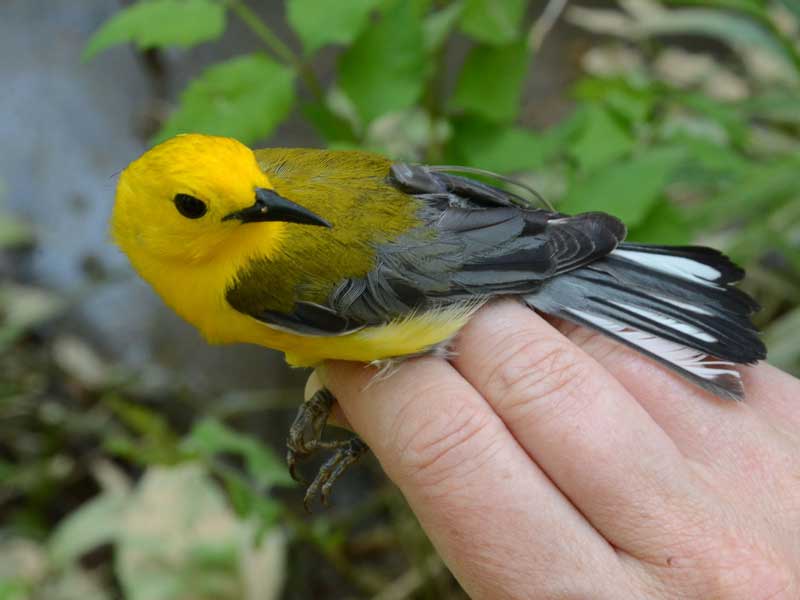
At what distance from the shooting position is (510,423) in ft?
5.06

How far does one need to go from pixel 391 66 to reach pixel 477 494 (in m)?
1.02

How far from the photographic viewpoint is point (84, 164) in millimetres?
4434

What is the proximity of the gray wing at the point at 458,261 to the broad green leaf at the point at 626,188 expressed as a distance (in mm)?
224

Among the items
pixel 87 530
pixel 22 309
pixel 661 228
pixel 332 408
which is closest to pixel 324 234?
pixel 332 408

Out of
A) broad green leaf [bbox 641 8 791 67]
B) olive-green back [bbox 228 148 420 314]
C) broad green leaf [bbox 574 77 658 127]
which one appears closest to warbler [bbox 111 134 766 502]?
olive-green back [bbox 228 148 420 314]

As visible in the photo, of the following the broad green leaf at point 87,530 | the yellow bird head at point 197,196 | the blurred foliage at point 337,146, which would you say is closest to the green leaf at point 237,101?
the blurred foliage at point 337,146

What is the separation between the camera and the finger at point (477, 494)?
1390 mm

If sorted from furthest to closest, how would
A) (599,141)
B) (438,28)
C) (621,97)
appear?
1. (621,97)
2. (599,141)
3. (438,28)

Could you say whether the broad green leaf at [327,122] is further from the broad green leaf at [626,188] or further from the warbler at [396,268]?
the broad green leaf at [626,188]

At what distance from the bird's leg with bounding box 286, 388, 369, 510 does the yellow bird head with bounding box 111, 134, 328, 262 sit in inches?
18.0

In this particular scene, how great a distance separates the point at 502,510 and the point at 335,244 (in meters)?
0.61

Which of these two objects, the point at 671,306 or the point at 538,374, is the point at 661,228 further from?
the point at 538,374

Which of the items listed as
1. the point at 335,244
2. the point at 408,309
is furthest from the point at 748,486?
the point at 335,244

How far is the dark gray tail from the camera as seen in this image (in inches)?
65.1
